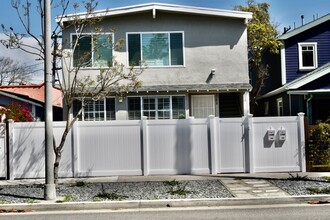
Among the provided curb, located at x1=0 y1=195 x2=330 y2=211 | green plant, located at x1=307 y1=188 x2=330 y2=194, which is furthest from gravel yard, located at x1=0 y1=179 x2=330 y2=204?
curb, located at x1=0 y1=195 x2=330 y2=211

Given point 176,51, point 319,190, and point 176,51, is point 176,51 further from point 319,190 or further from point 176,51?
point 319,190

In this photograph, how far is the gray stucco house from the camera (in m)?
18.2

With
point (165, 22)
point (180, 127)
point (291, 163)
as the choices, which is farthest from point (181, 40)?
point (291, 163)

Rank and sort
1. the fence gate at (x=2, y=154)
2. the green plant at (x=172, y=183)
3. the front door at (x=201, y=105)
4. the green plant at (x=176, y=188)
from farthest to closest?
the front door at (x=201, y=105) < the fence gate at (x=2, y=154) < the green plant at (x=172, y=183) < the green plant at (x=176, y=188)

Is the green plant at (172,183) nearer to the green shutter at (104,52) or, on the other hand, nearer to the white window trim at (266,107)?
the green shutter at (104,52)

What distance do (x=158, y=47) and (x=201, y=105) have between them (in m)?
3.30

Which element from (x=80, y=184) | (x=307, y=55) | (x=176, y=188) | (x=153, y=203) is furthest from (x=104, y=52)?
(x=307, y=55)

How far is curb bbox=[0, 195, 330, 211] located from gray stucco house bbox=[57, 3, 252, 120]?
9.12m

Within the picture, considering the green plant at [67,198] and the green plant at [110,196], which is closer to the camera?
the green plant at [67,198]

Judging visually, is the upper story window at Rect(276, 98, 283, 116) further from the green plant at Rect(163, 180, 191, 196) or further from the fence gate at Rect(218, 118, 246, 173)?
the green plant at Rect(163, 180, 191, 196)

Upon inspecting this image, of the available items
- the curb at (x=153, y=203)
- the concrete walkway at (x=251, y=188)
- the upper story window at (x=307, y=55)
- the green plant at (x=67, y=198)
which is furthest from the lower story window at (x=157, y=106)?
the curb at (x=153, y=203)

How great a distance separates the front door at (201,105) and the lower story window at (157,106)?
0.72 metres

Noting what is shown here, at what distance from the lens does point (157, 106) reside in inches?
719

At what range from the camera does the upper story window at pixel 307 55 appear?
22016mm
